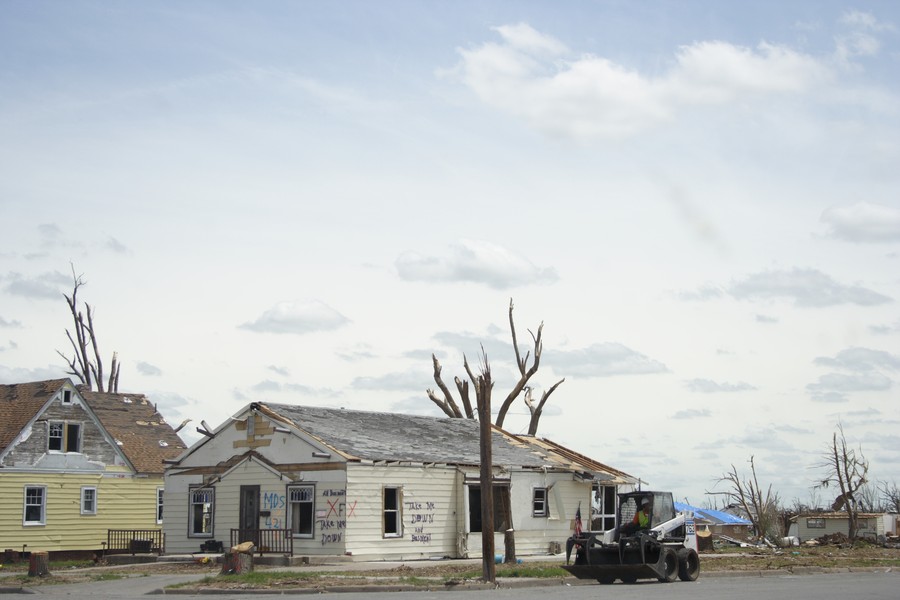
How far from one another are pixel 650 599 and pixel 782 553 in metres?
23.0

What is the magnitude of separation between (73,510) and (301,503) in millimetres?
14704

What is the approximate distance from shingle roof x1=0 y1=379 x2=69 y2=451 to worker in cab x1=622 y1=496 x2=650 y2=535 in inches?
990

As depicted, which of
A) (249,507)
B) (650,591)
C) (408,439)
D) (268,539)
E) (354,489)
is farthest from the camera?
(408,439)

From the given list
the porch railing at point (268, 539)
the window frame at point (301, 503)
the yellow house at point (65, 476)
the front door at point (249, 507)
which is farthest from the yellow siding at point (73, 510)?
the window frame at point (301, 503)

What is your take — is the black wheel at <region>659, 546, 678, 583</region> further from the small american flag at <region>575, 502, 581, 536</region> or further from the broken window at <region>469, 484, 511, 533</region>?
the small american flag at <region>575, 502, 581, 536</region>

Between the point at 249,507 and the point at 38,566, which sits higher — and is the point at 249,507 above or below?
above

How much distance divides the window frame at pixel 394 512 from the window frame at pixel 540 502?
603 cm

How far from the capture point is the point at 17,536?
1638 inches

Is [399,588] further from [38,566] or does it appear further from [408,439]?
[408,439]

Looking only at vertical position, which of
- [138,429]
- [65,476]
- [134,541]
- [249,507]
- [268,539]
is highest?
[138,429]

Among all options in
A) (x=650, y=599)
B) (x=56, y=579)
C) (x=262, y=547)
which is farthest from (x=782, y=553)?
(x=56, y=579)

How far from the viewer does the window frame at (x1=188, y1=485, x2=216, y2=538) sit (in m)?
35.4

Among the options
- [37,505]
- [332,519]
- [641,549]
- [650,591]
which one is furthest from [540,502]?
[37,505]

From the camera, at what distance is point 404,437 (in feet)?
123
